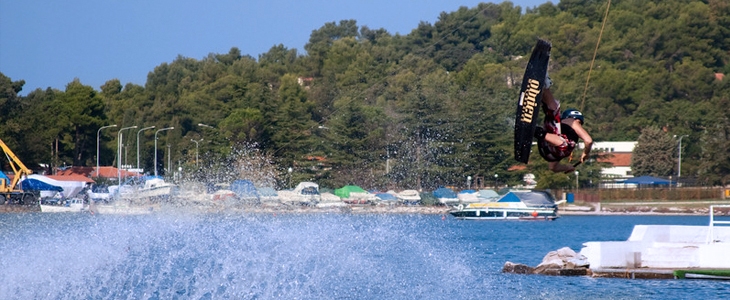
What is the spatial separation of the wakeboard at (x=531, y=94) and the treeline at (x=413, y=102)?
104ft

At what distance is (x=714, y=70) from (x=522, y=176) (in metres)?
51.5

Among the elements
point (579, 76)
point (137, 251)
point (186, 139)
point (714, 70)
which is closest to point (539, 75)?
point (137, 251)

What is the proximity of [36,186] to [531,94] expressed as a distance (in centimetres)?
6616

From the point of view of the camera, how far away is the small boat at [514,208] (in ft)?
210

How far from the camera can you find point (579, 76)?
99.9 m

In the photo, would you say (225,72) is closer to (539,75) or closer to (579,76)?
(579,76)

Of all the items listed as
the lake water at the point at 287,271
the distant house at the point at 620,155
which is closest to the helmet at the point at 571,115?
the lake water at the point at 287,271

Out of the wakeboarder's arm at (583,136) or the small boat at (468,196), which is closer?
the wakeboarder's arm at (583,136)

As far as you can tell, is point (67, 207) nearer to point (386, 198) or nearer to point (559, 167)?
point (386, 198)

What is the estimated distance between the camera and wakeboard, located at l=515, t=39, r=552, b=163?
41.7ft

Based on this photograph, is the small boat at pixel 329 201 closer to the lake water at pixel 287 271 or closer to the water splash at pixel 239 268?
the lake water at pixel 287 271

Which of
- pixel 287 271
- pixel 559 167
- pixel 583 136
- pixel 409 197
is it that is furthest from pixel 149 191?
pixel 583 136

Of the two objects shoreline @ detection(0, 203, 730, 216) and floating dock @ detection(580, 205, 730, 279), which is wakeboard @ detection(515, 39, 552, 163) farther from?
shoreline @ detection(0, 203, 730, 216)

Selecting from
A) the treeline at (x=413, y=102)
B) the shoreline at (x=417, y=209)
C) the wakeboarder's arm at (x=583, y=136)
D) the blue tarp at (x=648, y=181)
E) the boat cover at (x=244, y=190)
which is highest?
the treeline at (x=413, y=102)
